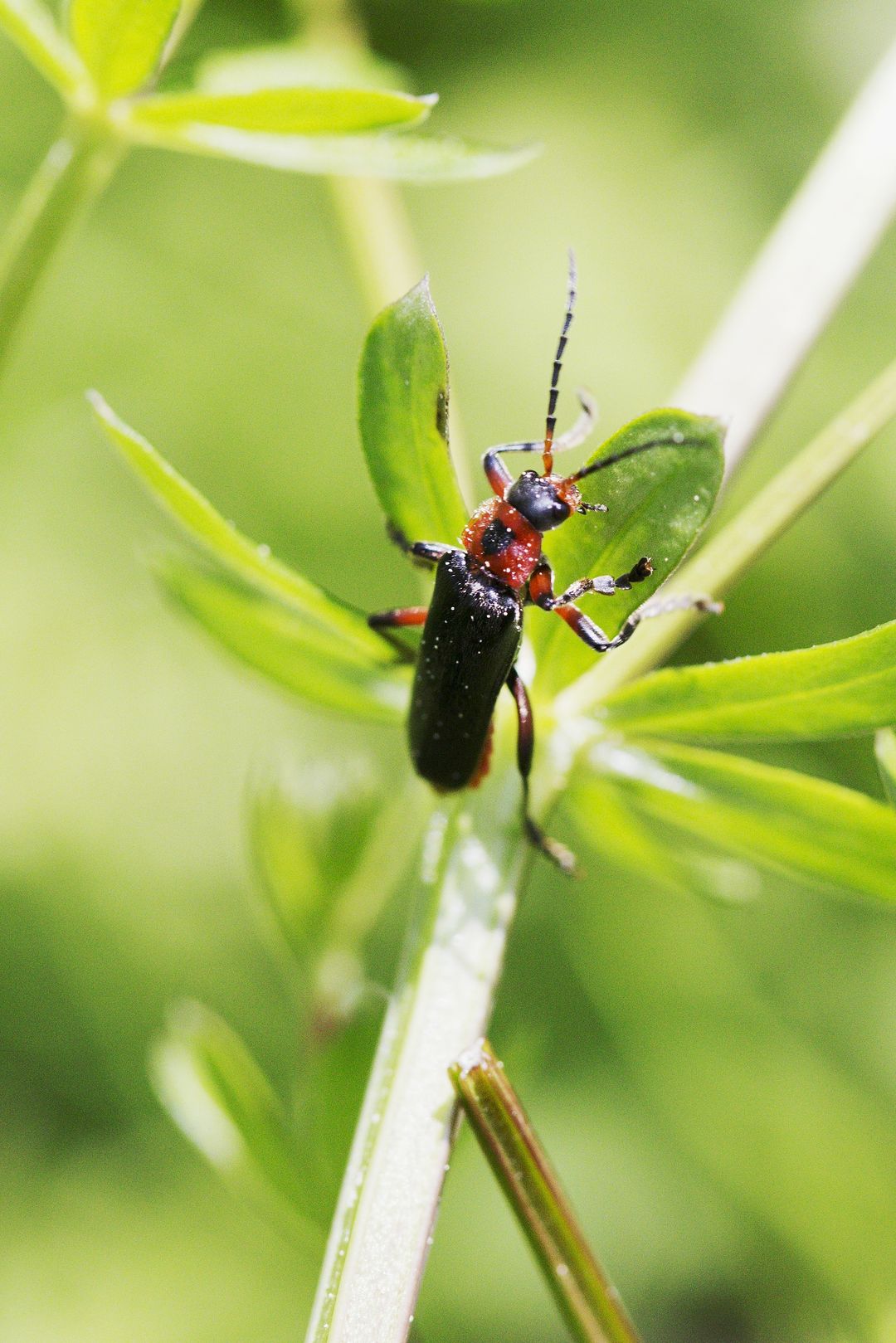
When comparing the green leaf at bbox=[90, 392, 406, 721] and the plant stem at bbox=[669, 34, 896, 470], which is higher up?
the plant stem at bbox=[669, 34, 896, 470]

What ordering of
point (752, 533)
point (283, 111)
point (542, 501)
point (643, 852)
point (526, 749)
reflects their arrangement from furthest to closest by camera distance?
point (542, 501), point (643, 852), point (283, 111), point (526, 749), point (752, 533)

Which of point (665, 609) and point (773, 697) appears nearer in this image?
point (773, 697)

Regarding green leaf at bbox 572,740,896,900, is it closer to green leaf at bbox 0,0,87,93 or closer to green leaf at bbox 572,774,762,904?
green leaf at bbox 572,774,762,904

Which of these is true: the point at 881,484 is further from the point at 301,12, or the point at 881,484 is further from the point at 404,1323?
the point at 404,1323

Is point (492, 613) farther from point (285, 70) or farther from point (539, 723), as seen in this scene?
point (285, 70)

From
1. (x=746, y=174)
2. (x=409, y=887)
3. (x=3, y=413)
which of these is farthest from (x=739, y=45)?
(x=409, y=887)

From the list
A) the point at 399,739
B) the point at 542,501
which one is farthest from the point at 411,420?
the point at 399,739

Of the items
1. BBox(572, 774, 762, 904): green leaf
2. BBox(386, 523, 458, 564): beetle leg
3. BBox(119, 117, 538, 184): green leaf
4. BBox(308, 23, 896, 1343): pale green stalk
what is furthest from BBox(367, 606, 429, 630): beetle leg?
BBox(119, 117, 538, 184): green leaf
